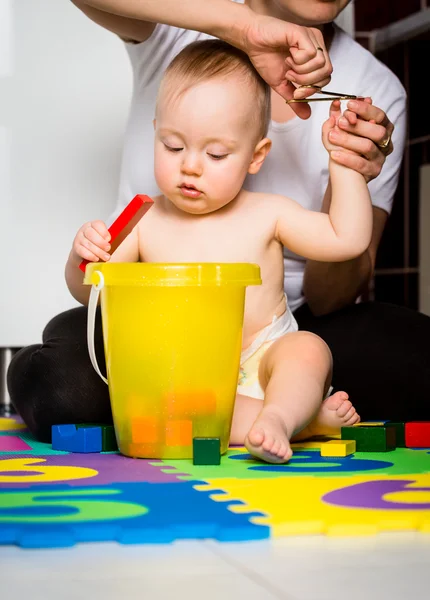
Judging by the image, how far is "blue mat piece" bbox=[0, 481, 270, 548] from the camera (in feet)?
2.56

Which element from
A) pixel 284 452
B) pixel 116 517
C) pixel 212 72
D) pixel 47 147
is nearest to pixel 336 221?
pixel 212 72

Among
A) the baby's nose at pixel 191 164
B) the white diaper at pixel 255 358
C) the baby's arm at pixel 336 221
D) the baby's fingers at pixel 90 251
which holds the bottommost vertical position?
the white diaper at pixel 255 358

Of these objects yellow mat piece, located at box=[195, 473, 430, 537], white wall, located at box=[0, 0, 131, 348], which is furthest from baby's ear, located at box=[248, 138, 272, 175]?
white wall, located at box=[0, 0, 131, 348]

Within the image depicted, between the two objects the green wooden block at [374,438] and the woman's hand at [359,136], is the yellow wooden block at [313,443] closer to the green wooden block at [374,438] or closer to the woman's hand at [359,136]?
the green wooden block at [374,438]

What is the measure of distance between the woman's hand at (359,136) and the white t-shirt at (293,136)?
12.1 inches

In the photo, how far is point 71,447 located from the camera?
1.28 m

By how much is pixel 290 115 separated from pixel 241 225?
0.36 meters

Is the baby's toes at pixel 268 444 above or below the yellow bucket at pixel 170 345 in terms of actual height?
below

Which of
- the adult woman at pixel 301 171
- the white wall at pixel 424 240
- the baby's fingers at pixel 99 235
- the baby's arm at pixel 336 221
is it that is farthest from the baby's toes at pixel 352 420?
the white wall at pixel 424 240

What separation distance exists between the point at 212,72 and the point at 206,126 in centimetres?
9

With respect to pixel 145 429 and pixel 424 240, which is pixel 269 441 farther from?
pixel 424 240

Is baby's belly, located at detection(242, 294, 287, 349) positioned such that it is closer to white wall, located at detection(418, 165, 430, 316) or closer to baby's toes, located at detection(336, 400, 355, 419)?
Answer: baby's toes, located at detection(336, 400, 355, 419)

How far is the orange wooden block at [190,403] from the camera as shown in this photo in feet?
3.85

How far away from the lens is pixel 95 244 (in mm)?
1249
